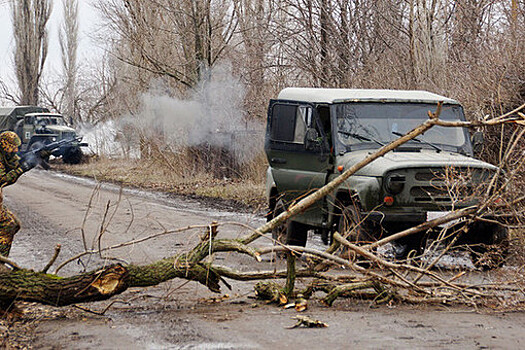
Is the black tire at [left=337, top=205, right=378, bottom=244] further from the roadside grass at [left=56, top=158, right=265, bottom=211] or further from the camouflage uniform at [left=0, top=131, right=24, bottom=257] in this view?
the roadside grass at [left=56, top=158, right=265, bottom=211]

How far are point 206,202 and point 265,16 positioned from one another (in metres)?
7.27

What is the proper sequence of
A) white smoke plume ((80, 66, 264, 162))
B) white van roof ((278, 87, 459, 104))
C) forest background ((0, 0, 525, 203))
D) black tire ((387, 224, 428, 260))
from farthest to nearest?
white smoke plume ((80, 66, 264, 162)) < forest background ((0, 0, 525, 203)) < white van roof ((278, 87, 459, 104)) < black tire ((387, 224, 428, 260))

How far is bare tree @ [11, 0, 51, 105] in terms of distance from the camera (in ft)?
142

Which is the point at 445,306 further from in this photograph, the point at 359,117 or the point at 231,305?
the point at 359,117

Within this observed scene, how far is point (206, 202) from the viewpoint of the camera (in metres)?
17.2

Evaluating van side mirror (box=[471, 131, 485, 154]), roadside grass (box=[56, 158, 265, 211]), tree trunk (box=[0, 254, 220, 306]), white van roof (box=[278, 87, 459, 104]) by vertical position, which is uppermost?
white van roof (box=[278, 87, 459, 104])

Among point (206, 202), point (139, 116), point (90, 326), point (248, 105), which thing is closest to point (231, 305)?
point (90, 326)

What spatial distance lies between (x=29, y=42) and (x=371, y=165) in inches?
1529

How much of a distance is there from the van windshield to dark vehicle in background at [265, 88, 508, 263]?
0.04ft

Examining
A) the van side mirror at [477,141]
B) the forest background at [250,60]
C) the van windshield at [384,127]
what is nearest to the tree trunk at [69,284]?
the van windshield at [384,127]

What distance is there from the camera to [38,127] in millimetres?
34000

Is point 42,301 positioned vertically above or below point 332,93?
below

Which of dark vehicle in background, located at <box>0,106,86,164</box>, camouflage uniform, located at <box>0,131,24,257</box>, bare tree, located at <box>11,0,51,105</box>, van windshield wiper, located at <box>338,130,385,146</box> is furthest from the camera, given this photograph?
bare tree, located at <box>11,0,51,105</box>

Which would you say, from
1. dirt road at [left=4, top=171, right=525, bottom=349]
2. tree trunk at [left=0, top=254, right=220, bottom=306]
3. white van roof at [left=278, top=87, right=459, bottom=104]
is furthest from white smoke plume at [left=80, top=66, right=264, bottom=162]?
tree trunk at [left=0, top=254, right=220, bottom=306]
